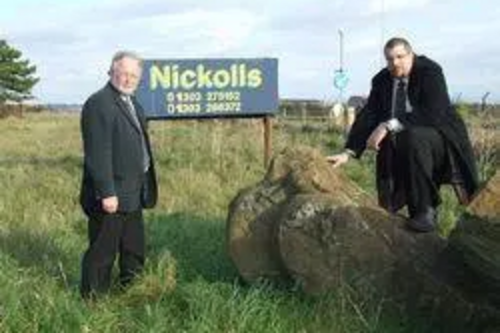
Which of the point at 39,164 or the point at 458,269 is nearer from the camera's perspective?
the point at 458,269

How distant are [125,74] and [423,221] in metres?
2.35

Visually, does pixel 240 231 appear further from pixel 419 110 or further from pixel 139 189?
pixel 419 110

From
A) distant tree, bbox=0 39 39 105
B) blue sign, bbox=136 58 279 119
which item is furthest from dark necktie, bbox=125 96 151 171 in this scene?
distant tree, bbox=0 39 39 105

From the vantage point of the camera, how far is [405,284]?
7148 millimetres

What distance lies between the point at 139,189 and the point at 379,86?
6.76 ft

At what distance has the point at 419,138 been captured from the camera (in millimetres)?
7781

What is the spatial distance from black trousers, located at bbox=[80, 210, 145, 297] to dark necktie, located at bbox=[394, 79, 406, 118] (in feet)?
6.87

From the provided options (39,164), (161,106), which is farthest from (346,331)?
(39,164)

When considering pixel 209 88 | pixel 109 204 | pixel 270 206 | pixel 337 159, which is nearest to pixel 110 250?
pixel 109 204

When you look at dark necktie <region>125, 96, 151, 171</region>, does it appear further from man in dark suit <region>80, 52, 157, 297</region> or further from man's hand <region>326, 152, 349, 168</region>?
man's hand <region>326, 152, 349, 168</region>

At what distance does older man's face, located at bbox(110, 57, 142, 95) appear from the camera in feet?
25.1

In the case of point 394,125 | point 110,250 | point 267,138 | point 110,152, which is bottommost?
point 110,250

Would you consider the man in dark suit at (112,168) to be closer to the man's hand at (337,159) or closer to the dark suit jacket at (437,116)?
the man's hand at (337,159)

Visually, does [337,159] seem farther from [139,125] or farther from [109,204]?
[109,204]
